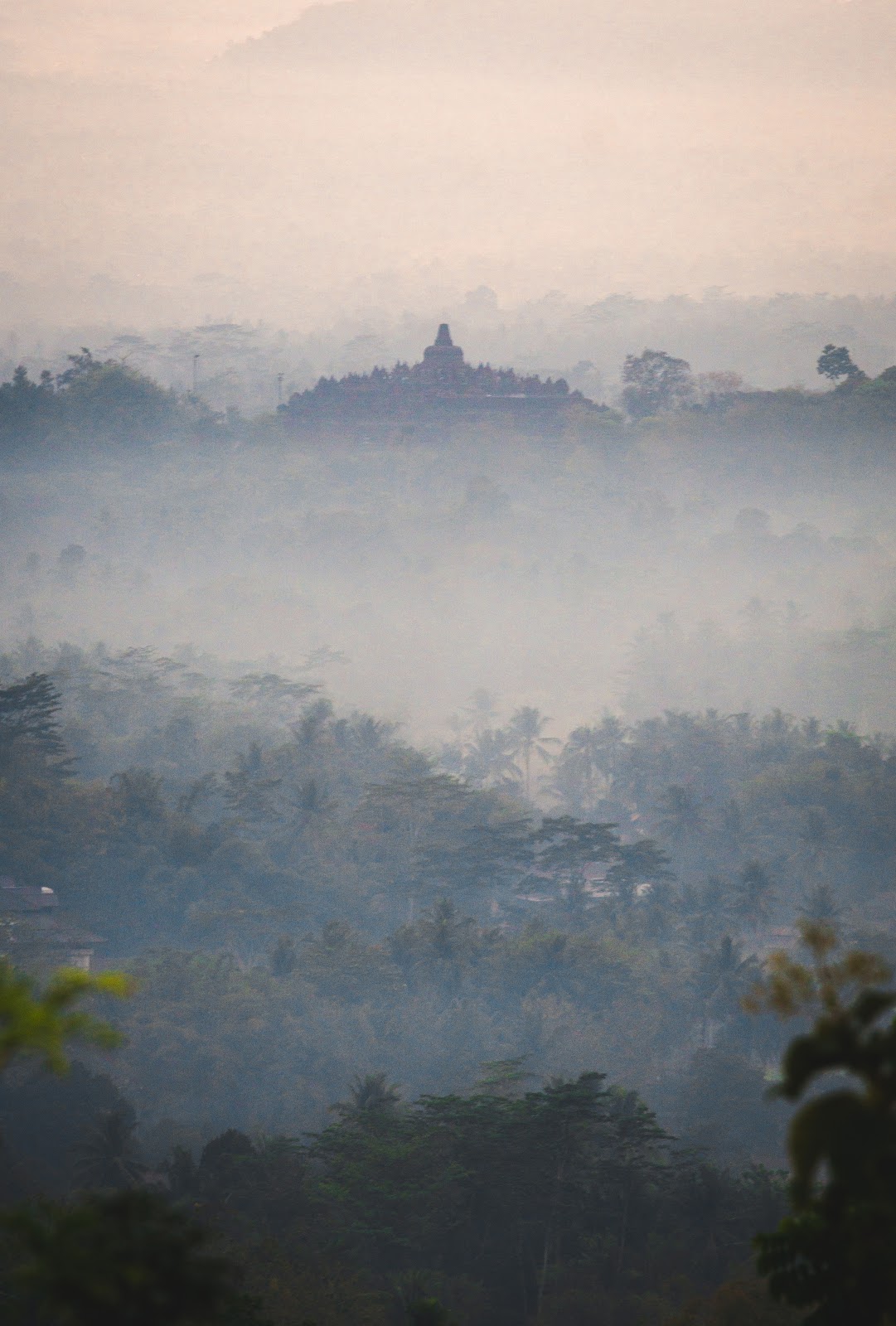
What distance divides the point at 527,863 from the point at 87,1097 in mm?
24300

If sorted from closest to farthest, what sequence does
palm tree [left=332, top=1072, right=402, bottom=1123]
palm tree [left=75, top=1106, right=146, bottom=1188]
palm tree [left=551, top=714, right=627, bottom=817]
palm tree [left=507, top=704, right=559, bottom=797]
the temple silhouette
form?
palm tree [left=75, top=1106, right=146, bottom=1188], palm tree [left=332, top=1072, right=402, bottom=1123], palm tree [left=551, top=714, right=627, bottom=817], palm tree [left=507, top=704, right=559, bottom=797], the temple silhouette

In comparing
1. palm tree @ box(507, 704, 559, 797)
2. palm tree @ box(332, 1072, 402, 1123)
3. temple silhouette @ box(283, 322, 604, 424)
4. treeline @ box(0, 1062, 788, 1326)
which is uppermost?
temple silhouette @ box(283, 322, 604, 424)

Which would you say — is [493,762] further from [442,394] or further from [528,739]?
[442,394]

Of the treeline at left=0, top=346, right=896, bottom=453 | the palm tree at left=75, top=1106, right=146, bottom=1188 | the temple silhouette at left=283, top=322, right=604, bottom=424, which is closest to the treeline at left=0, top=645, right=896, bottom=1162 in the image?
the palm tree at left=75, top=1106, right=146, bottom=1188

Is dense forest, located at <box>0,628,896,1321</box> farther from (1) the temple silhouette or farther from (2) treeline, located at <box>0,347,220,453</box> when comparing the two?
(2) treeline, located at <box>0,347,220,453</box>

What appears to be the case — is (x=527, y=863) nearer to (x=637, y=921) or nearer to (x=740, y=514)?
(x=637, y=921)

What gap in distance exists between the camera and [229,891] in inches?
2137

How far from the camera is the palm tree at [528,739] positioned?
74375 millimetres

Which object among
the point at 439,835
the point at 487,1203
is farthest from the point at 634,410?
the point at 487,1203

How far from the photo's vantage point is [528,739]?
7462 centimetres

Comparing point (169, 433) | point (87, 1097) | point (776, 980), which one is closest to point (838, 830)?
point (87, 1097)

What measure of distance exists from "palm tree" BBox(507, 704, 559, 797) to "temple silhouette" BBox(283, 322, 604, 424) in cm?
2366

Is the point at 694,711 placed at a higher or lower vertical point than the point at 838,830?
higher

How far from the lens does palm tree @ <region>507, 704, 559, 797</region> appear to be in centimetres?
7438
